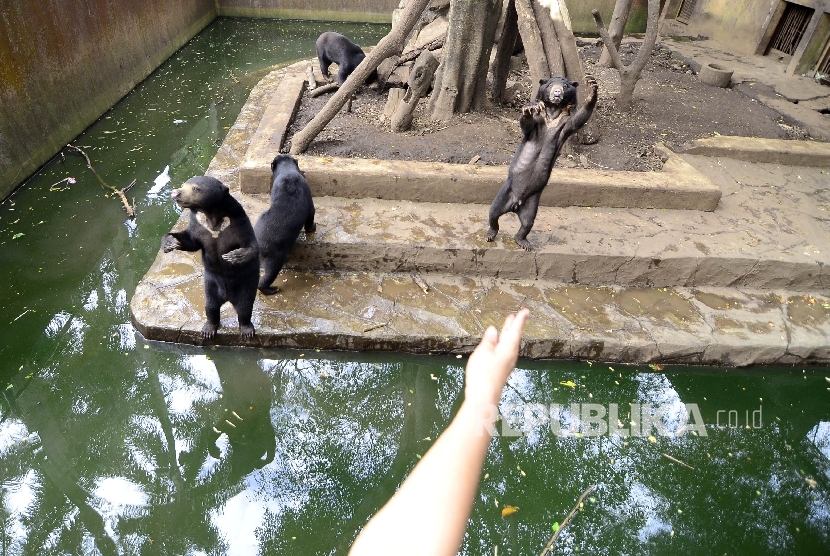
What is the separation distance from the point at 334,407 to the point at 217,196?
1628mm

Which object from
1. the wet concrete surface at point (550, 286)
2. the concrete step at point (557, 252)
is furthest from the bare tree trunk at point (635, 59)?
the concrete step at point (557, 252)

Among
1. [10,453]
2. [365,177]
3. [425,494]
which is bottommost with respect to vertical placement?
[10,453]

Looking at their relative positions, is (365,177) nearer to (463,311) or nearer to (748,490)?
(463,311)

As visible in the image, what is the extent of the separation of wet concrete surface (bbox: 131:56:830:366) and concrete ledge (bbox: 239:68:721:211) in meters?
0.10

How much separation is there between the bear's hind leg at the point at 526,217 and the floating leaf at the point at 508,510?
215 centimetres

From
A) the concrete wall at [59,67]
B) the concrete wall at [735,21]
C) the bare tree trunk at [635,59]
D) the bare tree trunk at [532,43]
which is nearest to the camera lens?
the bare tree trunk at [532,43]

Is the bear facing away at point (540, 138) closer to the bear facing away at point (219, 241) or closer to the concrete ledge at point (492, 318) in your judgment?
the concrete ledge at point (492, 318)

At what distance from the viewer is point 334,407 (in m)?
3.57

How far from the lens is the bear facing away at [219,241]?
2.93 meters

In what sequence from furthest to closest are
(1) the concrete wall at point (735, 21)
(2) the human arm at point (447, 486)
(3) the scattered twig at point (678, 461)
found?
(1) the concrete wall at point (735, 21) → (3) the scattered twig at point (678, 461) → (2) the human arm at point (447, 486)

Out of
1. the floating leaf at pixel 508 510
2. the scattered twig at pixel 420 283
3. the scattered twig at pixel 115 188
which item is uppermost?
the scattered twig at pixel 420 283

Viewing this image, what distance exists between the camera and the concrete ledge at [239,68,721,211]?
16.2 feet

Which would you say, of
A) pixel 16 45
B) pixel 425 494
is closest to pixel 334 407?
pixel 425 494

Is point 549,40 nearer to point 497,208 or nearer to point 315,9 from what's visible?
point 497,208
